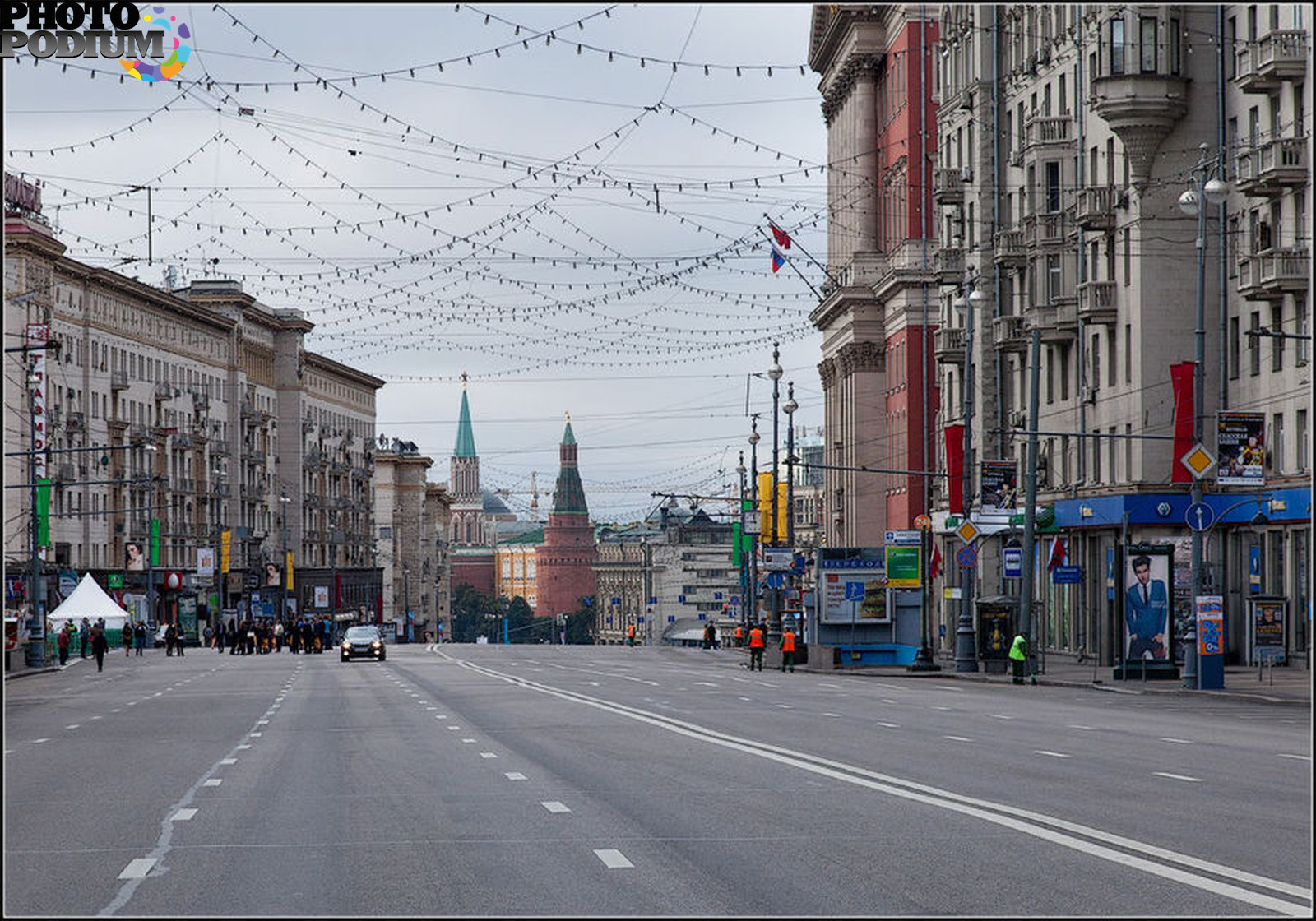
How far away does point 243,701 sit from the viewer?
145ft

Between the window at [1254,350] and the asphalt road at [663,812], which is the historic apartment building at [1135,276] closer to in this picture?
the window at [1254,350]

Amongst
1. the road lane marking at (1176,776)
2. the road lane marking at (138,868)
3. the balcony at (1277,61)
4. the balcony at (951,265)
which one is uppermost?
the balcony at (1277,61)

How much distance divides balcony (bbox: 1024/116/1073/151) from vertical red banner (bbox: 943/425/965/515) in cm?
1063

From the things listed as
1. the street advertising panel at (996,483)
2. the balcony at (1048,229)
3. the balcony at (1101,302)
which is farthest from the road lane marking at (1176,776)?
the balcony at (1048,229)

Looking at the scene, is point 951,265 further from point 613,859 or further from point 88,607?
point 613,859

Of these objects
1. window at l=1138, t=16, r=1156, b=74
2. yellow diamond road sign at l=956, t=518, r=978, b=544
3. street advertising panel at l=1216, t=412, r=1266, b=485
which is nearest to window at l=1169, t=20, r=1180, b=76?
window at l=1138, t=16, r=1156, b=74

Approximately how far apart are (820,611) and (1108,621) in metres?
11.8

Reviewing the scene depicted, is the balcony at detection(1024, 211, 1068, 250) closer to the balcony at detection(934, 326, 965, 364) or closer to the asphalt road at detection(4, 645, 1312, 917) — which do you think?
the balcony at detection(934, 326, 965, 364)

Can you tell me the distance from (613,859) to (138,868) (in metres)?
3.16

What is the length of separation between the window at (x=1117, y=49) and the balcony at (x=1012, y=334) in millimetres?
11647

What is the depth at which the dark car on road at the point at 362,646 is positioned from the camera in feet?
268

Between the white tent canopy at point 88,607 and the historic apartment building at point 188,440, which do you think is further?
the historic apartment building at point 188,440

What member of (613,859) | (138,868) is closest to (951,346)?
(613,859)

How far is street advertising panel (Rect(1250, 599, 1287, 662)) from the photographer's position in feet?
149
